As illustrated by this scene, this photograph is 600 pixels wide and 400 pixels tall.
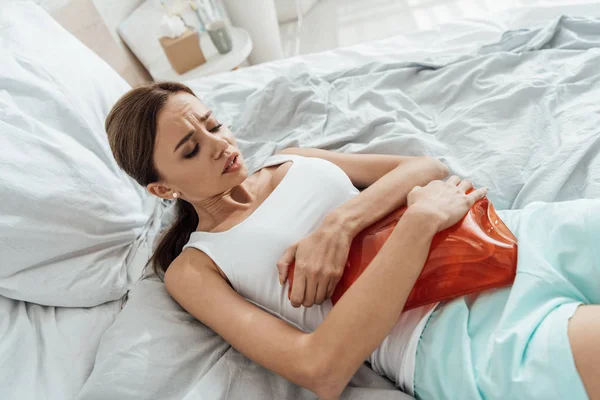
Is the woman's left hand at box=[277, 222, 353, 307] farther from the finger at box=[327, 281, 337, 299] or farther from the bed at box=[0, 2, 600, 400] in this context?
the bed at box=[0, 2, 600, 400]

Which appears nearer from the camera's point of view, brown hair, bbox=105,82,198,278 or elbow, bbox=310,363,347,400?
elbow, bbox=310,363,347,400

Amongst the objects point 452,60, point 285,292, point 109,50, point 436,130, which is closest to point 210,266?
point 285,292

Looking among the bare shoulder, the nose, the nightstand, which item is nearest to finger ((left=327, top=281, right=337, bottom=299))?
the bare shoulder

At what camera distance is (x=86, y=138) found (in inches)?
41.9

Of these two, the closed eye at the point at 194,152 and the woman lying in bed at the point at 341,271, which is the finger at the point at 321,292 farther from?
the closed eye at the point at 194,152

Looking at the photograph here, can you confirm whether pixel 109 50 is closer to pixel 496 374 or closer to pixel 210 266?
pixel 210 266

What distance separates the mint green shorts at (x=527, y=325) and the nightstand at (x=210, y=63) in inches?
62.6

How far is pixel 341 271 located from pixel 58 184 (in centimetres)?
69

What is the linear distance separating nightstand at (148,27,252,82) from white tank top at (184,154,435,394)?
1.17 meters

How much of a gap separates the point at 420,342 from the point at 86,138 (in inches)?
38.2

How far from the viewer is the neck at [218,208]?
0.98 m

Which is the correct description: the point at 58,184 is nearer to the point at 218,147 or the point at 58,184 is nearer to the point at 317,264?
the point at 218,147

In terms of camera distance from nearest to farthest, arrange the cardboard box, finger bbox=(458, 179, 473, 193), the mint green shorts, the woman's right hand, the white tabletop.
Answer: the mint green shorts → the woman's right hand → finger bbox=(458, 179, 473, 193) → the cardboard box → the white tabletop

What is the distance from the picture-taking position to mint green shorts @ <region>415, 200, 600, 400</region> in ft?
1.86
